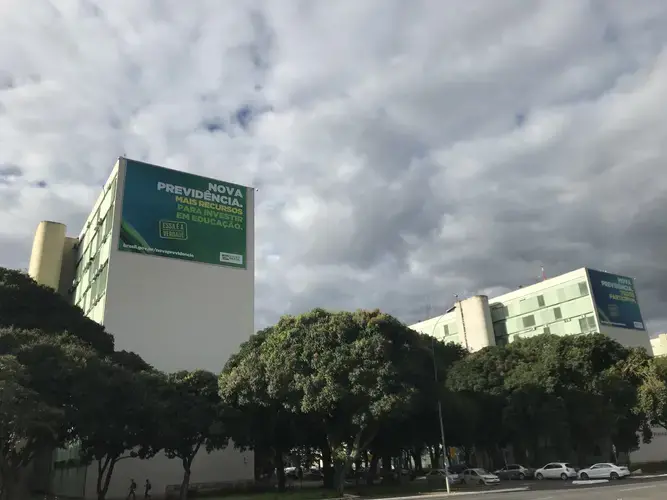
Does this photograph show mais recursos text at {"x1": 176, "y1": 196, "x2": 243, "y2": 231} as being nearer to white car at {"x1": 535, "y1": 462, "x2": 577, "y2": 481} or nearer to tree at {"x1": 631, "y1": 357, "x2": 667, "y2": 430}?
white car at {"x1": 535, "y1": 462, "x2": 577, "y2": 481}

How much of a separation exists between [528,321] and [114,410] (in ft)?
216

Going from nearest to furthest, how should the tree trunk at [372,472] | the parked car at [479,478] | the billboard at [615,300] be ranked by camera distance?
→ the parked car at [479,478], the tree trunk at [372,472], the billboard at [615,300]

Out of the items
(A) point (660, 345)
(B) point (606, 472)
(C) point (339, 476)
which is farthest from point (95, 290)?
(A) point (660, 345)

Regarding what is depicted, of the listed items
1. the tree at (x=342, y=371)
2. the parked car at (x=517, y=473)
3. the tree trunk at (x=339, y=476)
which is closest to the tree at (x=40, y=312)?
the tree at (x=342, y=371)

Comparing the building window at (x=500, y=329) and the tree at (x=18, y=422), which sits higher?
the building window at (x=500, y=329)

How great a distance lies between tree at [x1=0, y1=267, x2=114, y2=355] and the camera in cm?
4072

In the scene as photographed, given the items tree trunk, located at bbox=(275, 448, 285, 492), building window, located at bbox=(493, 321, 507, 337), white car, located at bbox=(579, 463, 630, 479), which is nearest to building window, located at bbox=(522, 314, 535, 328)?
building window, located at bbox=(493, 321, 507, 337)

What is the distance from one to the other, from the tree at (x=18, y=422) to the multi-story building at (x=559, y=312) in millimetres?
51028

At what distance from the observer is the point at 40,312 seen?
140 feet

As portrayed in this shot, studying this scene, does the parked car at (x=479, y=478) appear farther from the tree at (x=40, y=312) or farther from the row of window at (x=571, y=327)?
the row of window at (x=571, y=327)

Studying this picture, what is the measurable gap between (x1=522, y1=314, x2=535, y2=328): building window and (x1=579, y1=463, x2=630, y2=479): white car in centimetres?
4102

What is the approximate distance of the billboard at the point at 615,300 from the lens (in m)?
77.2

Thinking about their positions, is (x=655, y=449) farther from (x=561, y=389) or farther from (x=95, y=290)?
(x=95, y=290)

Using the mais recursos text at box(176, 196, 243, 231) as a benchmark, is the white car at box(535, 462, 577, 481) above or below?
below
